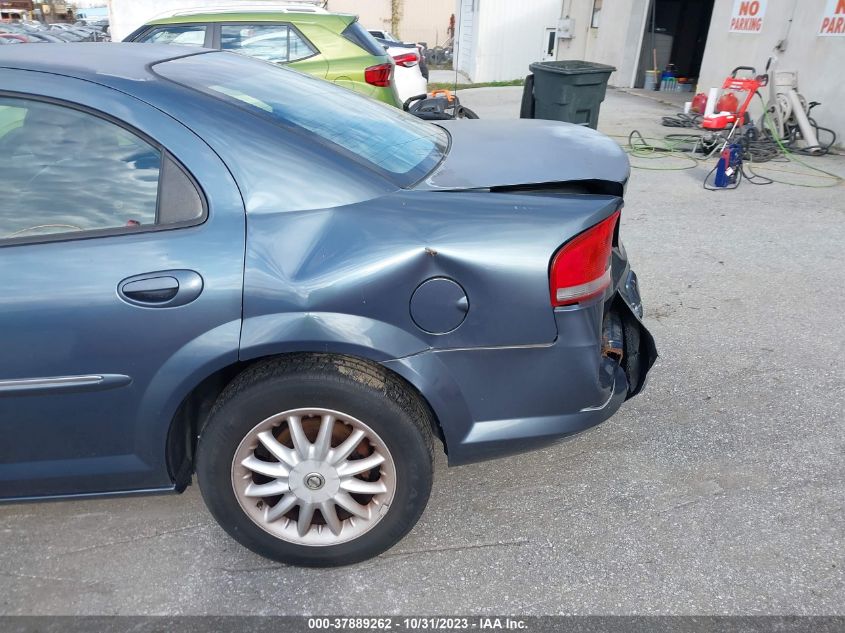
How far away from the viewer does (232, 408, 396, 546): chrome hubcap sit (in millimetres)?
1979

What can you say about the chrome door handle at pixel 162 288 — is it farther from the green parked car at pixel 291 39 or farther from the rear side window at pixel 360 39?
the rear side window at pixel 360 39

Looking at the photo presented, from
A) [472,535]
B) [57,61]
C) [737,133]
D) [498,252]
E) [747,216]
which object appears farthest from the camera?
[737,133]

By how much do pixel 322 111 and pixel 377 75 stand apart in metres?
4.47

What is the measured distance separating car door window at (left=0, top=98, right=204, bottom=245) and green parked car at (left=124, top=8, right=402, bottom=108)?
16.0ft

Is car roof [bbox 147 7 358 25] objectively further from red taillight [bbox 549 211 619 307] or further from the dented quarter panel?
red taillight [bbox 549 211 619 307]

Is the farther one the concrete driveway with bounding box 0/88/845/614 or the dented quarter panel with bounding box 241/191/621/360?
the concrete driveway with bounding box 0/88/845/614

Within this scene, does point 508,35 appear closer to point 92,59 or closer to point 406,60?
point 406,60

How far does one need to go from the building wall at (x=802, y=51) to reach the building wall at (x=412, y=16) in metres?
25.4

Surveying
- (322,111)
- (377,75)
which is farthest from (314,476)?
(377,75)

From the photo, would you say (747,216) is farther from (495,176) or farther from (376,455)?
(376,455)

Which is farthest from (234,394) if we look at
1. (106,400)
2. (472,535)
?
(472,535)

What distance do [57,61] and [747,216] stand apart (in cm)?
558

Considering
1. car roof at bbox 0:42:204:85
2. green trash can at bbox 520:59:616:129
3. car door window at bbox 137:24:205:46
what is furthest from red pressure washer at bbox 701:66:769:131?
car roof at bbox 0:42:204:85

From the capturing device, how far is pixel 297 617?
199 cm
